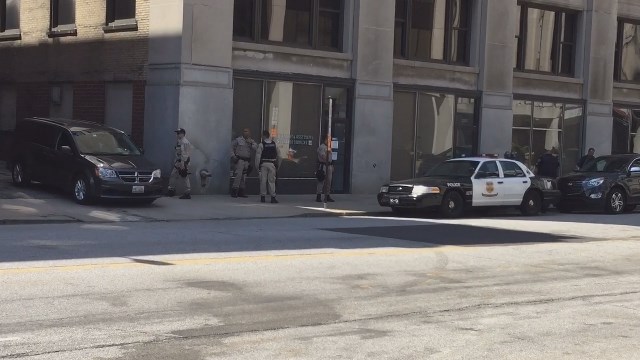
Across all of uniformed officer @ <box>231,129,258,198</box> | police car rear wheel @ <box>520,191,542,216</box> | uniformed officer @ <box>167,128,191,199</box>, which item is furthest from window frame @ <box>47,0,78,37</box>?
police car rear wheel @ <box>520,191,542,216</box>

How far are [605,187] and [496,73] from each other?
7580 mm

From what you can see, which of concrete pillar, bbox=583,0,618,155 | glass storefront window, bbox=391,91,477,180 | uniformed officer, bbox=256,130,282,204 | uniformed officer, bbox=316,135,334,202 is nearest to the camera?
uniformed officer, bbox=256,130,282,204

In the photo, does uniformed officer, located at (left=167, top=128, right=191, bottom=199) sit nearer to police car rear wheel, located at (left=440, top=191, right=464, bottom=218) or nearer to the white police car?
the white police car

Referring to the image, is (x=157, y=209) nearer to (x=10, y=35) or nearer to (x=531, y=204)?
(x=531, y=204)

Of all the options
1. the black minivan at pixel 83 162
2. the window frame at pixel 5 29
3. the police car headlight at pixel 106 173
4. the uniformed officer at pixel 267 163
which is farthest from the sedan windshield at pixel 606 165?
the window frame at pixel 5 29

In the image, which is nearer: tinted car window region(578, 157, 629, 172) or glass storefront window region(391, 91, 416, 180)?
tinted car window region(578, 157, 629, 172)

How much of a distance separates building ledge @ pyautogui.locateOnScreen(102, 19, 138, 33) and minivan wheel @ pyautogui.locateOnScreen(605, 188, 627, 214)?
14.0 meters

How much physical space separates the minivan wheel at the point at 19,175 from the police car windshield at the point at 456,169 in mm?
10021

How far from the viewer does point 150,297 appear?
9.55 meters

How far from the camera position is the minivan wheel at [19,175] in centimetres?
2261

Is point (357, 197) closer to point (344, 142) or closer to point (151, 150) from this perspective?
point (344, 142)

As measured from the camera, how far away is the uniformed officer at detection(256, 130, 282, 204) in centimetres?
2342

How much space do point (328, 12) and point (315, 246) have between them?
14.3m

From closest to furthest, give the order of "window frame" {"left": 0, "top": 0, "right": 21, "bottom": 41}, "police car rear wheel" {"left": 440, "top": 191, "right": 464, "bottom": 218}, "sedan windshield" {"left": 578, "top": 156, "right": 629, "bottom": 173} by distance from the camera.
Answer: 1. "police car rear wheel" {"left": 440, "top": 191, "right": 464, "bottom": 218}
2. "sedan windshield" {"left": 578, "top": 156, "right": 629, "bottom": 173}
3. "window frame" {"left": 0, "top": 0, "right": 21, "bottom": 41}
